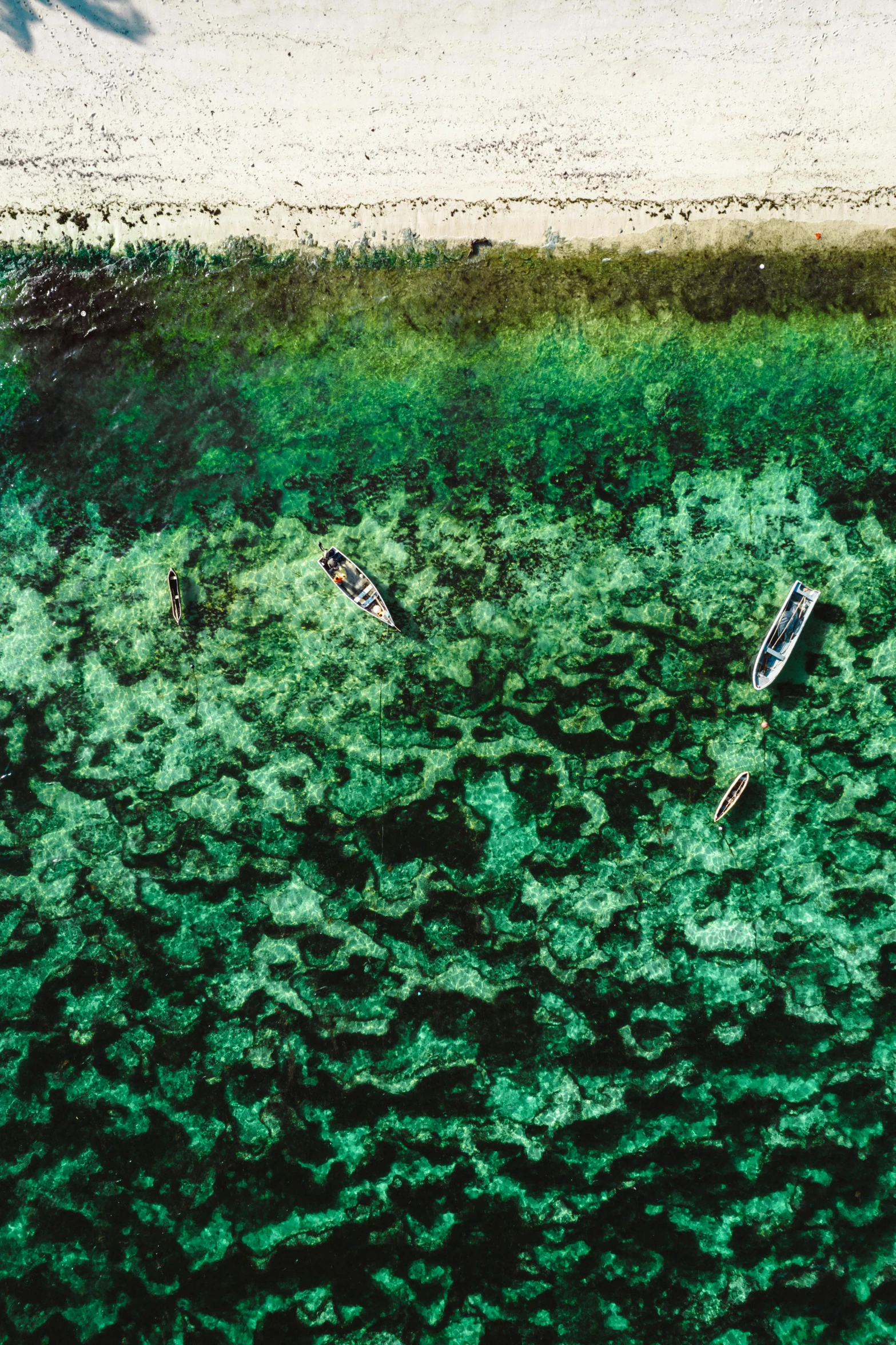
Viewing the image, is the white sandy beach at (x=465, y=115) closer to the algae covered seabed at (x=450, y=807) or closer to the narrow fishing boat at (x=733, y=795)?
the algae covered seabed at (x=450, y=807)

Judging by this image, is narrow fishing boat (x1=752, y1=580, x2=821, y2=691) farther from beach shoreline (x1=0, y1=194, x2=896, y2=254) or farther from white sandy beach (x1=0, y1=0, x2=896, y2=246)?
white sandy beach (x1=0, y1=0, x2=896, y2=246)

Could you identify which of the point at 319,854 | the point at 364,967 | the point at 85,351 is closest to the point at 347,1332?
the point at 364,967

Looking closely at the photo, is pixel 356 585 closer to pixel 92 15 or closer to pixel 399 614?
pixel 399 614

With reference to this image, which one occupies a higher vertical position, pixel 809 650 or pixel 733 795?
pixel 809 650

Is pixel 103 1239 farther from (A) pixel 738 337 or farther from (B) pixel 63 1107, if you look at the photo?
(A) pixel 738 337

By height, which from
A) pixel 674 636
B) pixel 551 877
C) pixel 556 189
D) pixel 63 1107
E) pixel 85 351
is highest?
pixel 556 189

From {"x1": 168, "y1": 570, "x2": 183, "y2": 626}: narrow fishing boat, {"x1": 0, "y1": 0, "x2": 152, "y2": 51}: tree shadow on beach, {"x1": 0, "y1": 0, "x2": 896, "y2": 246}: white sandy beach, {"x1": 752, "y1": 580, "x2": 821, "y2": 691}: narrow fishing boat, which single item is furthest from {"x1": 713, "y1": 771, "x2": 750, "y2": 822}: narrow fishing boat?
{"x1": 0, "y1": 0, "x2": 152, "y2": 51}: tree shadow on beach

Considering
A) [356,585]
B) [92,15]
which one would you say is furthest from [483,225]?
[92,15]
